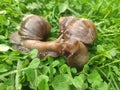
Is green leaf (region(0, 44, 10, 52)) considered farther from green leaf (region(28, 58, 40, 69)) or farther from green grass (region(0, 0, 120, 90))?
green leaf (region(28, 58, 40, 69))

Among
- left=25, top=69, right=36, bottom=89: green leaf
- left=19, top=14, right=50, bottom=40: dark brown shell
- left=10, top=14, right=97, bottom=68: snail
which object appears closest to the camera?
left=25, top=69, right=36, bottom=89: green leaf

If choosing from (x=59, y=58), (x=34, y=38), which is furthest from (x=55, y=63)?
(x=34, y=38)

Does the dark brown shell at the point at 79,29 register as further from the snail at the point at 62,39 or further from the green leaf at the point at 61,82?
the green leaf at the point at 61,82

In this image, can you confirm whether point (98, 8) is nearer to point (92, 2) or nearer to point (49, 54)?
point (92, 2)

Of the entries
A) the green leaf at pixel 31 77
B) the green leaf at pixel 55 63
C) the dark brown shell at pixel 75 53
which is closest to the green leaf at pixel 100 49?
the dark brown shell at pixel 75 53

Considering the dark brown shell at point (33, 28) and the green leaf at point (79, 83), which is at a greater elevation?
the dark brown shell at point (33, 28)

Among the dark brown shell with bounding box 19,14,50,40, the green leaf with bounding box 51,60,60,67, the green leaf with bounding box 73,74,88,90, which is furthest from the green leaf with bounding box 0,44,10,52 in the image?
the green leaf with bounding box 73,74,88,90

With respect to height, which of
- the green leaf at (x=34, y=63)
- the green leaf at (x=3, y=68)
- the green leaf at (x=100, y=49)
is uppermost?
the green leaf at (x=100, y=49)
